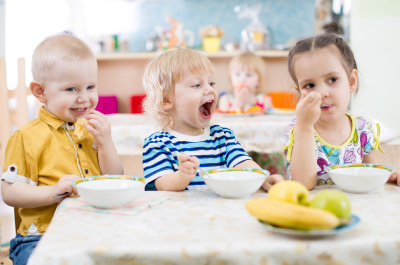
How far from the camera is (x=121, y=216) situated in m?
0.87

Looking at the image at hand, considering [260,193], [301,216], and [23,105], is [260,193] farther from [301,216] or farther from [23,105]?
[23,105]

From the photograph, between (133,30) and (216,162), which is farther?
(133,30)

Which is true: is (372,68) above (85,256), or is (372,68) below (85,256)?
above

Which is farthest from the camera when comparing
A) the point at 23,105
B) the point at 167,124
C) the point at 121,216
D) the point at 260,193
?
the point at 23,105

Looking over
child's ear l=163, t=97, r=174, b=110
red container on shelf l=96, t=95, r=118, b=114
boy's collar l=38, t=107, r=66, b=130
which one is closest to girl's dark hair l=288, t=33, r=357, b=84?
child's ear l=163, t=97, r=174, b=110

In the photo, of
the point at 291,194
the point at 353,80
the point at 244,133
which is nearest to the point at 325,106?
the point at 353,80

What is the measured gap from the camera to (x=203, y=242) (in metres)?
0.72

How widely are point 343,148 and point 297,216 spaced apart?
0.76 m

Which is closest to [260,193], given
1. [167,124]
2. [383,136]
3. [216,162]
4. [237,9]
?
[216,162]

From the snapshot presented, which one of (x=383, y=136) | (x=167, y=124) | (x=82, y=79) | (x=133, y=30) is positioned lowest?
(x=383, y=136)

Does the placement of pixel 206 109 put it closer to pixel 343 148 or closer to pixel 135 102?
pixel 343 148

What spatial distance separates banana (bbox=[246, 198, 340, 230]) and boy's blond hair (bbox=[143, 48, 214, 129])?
73cm

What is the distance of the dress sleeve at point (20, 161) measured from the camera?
4.00 feet

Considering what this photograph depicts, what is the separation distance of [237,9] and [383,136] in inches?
97.5
